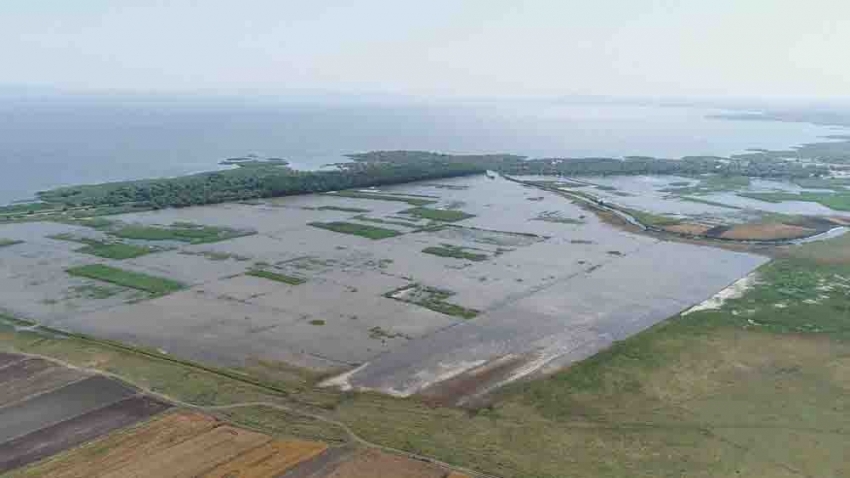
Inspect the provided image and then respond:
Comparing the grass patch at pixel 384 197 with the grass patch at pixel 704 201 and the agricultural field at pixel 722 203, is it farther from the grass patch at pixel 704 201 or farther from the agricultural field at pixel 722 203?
the grass patch at pixel 704 201

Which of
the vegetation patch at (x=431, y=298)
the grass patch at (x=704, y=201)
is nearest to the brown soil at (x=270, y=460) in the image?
the vegetation patch at (x=431, y=298)

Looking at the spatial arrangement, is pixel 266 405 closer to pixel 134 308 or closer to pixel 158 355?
pixel 158 355

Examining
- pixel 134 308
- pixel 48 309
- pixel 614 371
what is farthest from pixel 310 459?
pixel 48 309

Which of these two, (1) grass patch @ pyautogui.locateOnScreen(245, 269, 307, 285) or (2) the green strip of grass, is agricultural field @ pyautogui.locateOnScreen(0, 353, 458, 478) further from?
(2) the green strip of grass

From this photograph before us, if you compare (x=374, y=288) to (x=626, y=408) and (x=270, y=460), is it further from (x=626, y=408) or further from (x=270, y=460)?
(x=270, y=460)

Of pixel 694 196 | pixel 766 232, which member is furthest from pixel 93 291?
pixel 694 196
